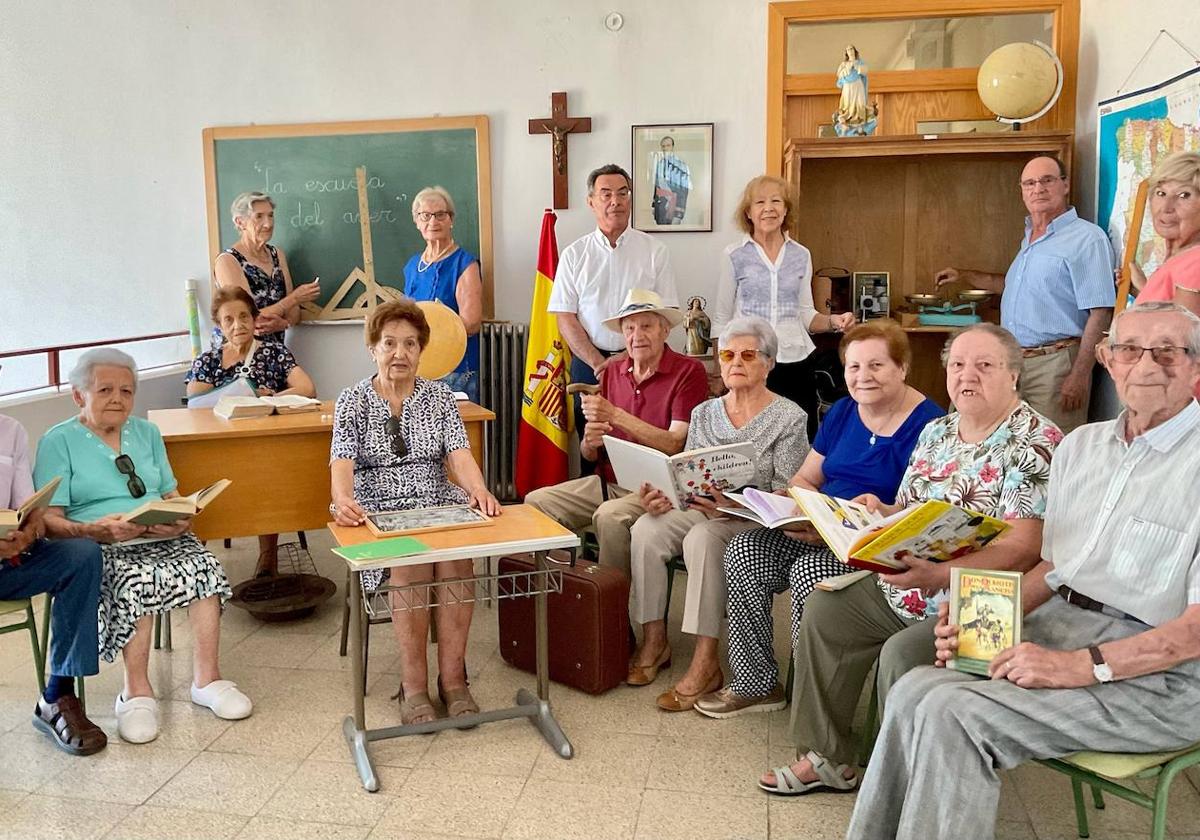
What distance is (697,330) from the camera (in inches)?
178

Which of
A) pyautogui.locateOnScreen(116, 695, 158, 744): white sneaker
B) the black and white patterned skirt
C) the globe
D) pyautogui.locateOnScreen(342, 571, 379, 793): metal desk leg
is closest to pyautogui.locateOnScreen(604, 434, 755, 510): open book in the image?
pyautogui.locateOnScreen(342, 571, 379, 793): metal desk leg

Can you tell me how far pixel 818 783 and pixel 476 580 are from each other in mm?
978

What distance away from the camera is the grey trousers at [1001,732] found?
1.76m

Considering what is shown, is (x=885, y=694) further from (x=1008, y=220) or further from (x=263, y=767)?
(x=1008, y=220)

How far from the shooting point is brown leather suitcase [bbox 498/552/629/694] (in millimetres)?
2988

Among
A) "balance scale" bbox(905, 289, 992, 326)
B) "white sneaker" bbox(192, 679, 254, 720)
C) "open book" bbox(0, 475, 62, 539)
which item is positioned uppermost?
"balance scale" bbox(905, 289, 992, 326)

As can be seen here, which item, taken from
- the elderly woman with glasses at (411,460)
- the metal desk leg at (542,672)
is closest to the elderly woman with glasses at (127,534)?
the elderly woman with glasses at (411,460)

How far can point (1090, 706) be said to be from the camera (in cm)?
177

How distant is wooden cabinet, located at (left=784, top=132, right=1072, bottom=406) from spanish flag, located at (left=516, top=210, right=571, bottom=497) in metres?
1.22

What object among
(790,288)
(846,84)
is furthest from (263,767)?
(846,84)

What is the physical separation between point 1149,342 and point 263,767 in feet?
7.41

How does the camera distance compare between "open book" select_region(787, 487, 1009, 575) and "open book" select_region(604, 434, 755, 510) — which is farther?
"open book" select_region(604, 434, 755, 510)

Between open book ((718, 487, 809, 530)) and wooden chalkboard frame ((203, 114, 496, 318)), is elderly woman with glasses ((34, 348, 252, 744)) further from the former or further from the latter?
wooden chalkboard frame ((203, 114, 496, 318))

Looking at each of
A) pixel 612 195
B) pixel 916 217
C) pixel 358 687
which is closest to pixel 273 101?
pixel 612 195
